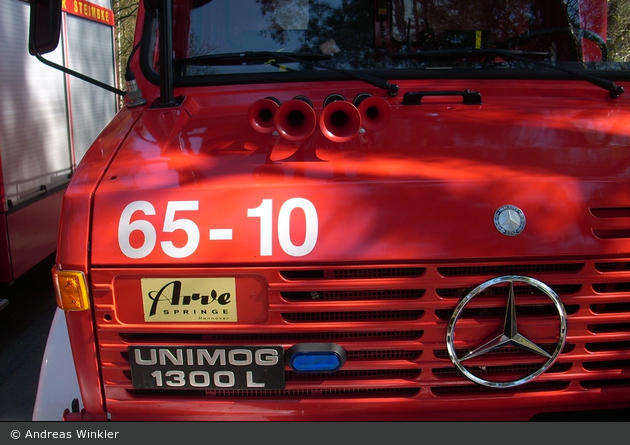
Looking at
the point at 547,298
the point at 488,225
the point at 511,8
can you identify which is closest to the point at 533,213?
the point at 488,225

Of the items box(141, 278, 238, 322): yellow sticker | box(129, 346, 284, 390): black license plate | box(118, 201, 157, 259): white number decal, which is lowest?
box(129, 346, 284, 390): black license plate

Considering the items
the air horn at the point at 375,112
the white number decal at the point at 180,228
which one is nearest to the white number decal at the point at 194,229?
the white number decal at the point at 180,228

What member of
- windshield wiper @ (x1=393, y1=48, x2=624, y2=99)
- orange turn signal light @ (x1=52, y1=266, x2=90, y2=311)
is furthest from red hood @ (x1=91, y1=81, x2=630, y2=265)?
windshield wiper @ (x1=393, y1=48, x2=624, y2=99)

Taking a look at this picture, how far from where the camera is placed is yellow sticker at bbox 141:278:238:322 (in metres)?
1.68

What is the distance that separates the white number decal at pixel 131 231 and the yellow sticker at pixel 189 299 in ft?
0.28

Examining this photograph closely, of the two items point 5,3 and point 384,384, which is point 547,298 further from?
point 5,3

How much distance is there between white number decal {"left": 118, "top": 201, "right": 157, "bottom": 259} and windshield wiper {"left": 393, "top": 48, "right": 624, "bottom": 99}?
4.56 feet

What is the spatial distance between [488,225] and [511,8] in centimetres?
143

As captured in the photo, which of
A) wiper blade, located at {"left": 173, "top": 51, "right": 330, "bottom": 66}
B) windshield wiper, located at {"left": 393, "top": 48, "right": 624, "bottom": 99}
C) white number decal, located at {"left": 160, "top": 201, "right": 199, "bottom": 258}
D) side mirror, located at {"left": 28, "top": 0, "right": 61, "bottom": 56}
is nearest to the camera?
white number decal, located at {"left": 160, "top": 201, "right": 199, "bottom": 258}

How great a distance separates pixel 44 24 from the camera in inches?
86.6

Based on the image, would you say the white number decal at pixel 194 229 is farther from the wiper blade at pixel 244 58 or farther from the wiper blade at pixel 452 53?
the wiper blade at pixel 452 53

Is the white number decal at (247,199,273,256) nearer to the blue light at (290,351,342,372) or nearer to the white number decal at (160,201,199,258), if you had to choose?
the white number decal at (160,201,199,258)

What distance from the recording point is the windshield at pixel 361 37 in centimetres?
246

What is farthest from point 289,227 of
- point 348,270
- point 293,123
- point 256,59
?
point 256,59
